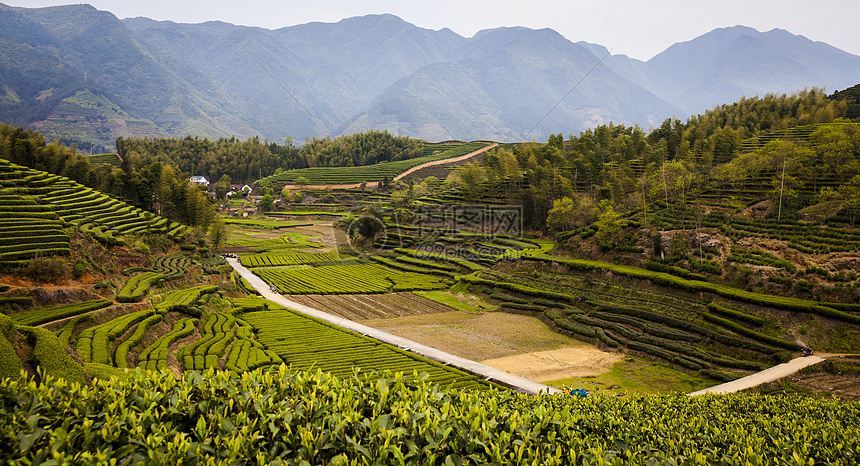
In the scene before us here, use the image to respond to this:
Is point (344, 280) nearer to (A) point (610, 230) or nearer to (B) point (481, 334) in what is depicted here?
(B) point (481, 334)

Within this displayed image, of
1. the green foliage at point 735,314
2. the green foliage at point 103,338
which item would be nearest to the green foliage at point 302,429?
the green foliage at point 103,338

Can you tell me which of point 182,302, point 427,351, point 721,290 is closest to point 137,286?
point 182,302

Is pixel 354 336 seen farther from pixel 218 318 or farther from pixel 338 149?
pixel 338 149

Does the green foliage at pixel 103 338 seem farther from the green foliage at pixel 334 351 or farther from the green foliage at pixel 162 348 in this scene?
the green foliage at pixel 334 351

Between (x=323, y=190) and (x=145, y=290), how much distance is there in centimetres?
9098

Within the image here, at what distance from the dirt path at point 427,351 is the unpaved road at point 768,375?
32.8 feet

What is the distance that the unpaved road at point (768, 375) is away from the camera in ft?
82.9

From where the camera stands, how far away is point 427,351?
104ft

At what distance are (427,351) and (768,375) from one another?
875 inches

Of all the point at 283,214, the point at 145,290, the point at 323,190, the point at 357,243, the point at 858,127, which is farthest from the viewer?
the point at 323,190

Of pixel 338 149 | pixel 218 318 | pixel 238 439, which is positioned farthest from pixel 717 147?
pixel 338 149

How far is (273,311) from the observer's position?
3988cm

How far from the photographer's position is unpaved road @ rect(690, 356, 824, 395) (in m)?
25.3

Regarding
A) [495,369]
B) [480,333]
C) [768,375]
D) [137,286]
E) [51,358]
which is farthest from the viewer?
[480,333]
